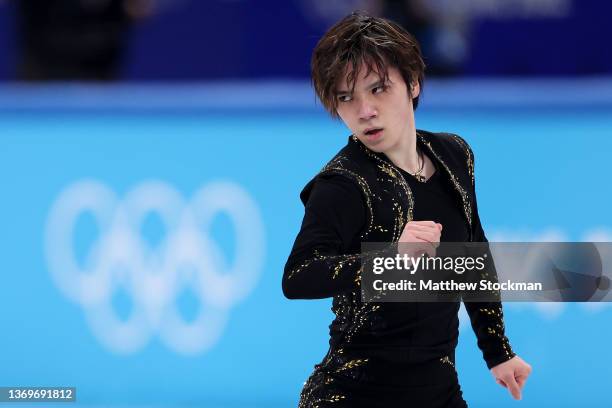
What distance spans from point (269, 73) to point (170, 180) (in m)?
2.05

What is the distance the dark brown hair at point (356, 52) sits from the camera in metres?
2.29

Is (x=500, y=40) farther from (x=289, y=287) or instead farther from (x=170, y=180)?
(x=289, y=287)

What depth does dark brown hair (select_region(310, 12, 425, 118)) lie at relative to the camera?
2295mm

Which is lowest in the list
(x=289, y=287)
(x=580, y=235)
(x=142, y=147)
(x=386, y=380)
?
(x=386, y=380)

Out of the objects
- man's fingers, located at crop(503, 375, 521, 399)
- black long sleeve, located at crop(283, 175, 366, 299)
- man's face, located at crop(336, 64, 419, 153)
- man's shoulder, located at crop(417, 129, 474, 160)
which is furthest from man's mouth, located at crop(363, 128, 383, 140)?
man's fingers, located at crop(503, 375, 521, 399)

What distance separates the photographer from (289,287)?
224cm

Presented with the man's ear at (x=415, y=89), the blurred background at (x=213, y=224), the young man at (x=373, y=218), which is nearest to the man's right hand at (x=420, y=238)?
the young man at (x=373, y=218)

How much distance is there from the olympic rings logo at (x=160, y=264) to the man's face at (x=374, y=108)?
5.97 feet

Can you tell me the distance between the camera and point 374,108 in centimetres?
230

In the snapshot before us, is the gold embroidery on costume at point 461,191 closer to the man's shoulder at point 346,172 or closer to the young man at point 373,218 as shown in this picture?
the young man at point 373,218

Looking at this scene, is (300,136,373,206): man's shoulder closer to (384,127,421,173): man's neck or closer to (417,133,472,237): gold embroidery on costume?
(384,127,421,173): man's neck

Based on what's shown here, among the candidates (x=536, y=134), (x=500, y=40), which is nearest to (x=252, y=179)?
(x=536, y=134)

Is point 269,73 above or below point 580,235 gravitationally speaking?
above

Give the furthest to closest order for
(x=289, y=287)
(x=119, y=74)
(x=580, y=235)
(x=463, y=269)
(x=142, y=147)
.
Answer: (x=119, y=74), (x=142, y=147), (x=580, y=235), (x=463, y=269), (x=289, y=287)
